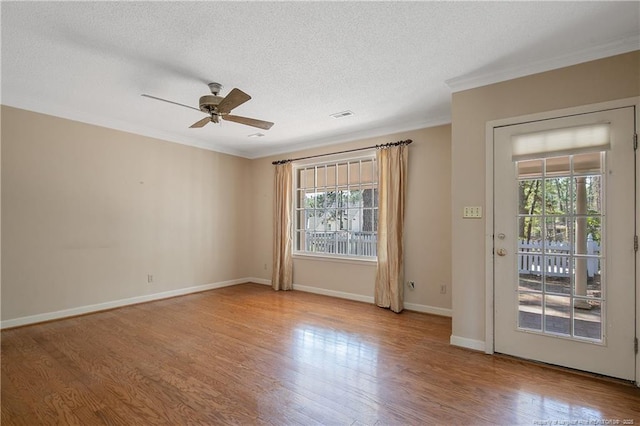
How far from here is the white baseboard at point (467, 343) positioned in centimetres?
296

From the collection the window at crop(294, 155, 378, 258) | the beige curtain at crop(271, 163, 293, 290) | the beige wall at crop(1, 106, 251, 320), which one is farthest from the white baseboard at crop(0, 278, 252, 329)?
the window at crop(294, 155, 378, 258)

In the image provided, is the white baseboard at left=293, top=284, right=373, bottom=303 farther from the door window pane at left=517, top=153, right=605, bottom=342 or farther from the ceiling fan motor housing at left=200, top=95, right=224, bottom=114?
the ceiling fan motor housing at left=200, top=95, right=224, bottom=114

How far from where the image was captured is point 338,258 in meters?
5.19

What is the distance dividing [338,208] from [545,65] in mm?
3377

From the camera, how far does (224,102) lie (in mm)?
2850

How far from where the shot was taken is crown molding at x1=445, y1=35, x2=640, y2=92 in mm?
2396

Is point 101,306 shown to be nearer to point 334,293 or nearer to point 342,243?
point 334,293

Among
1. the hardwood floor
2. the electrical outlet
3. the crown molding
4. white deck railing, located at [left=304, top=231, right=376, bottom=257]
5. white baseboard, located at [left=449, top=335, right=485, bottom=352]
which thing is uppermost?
the crown molding

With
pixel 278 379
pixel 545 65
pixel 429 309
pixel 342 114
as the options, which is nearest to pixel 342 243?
Answer: pixel 429 309

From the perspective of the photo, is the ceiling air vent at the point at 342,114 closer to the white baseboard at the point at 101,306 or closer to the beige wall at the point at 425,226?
the beige wall at the point at 425,226

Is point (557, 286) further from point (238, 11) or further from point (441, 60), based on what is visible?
point (238, 11)

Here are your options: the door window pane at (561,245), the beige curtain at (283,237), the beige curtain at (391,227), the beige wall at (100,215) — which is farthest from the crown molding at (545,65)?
the beige wall at (100,215)

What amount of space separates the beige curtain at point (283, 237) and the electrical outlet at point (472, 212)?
335cm

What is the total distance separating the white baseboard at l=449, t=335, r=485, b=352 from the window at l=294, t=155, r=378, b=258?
201 cm
